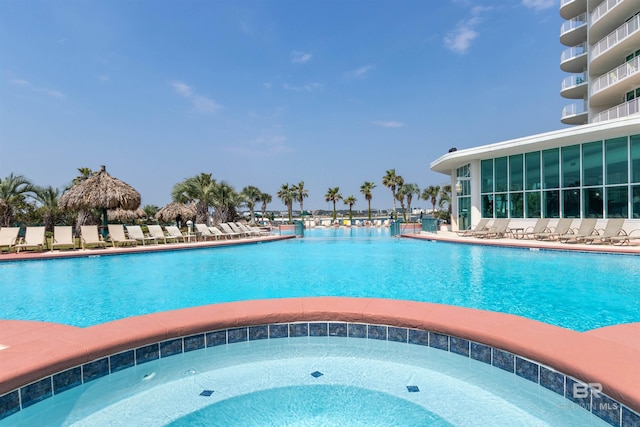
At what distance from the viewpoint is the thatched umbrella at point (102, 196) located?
760 inches

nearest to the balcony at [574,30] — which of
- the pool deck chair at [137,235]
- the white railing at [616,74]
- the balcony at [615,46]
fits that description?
the balcony at [615,46]

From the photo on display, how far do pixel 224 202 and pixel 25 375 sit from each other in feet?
88.4

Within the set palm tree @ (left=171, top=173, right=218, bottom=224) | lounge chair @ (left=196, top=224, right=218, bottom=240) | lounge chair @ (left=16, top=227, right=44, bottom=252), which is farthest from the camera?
palm tree @ (left=171, top=173, right=218, bottom=224)

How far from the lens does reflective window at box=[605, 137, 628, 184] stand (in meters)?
14.1

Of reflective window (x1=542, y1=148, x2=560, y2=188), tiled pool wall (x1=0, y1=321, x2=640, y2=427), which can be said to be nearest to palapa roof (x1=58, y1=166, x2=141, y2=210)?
tiled pool wall (x1=0, y1=321, x2=640, y2=427)

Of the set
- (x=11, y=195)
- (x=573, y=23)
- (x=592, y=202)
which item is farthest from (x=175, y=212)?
(x=573, y=23)

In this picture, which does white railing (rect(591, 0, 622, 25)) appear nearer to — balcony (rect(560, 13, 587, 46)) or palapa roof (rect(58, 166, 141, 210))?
balcony (rect(560, 13, 587, 46))

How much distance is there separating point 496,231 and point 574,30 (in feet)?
60.6

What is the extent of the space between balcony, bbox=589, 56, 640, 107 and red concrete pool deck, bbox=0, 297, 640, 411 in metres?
20.4

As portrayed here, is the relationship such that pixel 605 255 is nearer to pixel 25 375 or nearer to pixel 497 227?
pixel 497 227

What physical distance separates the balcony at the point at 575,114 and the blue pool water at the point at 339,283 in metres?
17.4

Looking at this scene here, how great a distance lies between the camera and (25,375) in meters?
2.51

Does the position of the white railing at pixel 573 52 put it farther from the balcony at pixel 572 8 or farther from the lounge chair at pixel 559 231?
the lounge chair at pixel 559 231

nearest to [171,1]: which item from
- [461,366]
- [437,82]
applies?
[461,366]
